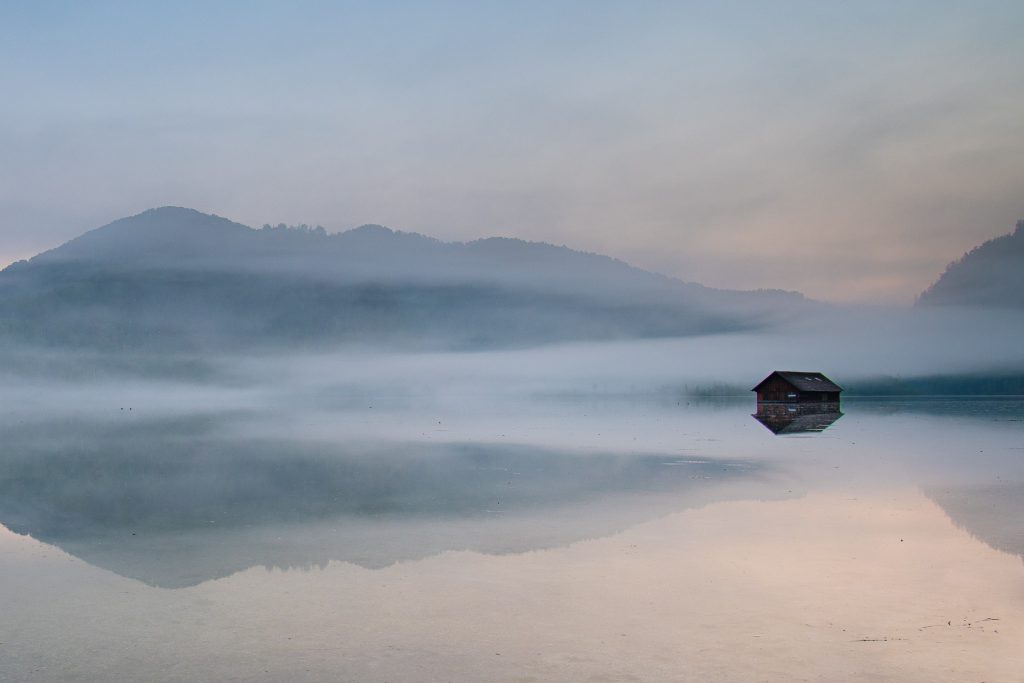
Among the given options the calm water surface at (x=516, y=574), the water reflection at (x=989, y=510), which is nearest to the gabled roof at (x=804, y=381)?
the calm water surface at (x=516, y=574)

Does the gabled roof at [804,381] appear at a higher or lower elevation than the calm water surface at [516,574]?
higher

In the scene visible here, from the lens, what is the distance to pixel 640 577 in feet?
48.7

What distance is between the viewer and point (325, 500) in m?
24.8

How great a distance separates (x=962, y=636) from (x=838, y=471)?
21.3 meters

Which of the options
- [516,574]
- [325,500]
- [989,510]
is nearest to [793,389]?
[989,510]

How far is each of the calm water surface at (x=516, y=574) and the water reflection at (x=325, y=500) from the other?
0.13m

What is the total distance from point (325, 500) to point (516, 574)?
436 inches

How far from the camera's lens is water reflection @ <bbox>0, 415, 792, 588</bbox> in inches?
697

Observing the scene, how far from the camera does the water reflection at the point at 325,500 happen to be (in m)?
17.7

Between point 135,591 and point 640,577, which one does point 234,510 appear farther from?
point 640,577

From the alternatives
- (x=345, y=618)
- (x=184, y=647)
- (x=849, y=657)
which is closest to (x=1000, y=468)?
(x=849, y=657)

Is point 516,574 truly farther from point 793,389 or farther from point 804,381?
point 804,381

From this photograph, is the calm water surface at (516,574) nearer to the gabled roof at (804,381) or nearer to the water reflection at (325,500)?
the water reflection at (325,500)

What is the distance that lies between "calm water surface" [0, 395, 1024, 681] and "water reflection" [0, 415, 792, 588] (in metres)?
0.13
